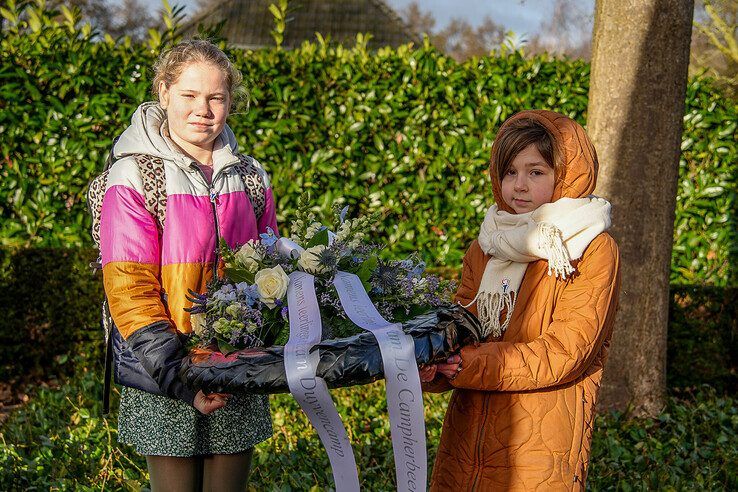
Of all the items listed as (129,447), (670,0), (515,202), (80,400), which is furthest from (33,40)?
(515,202)

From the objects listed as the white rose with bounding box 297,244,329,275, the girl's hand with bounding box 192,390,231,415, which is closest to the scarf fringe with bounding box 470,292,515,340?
the white rose with bounding box 297,244,329,275

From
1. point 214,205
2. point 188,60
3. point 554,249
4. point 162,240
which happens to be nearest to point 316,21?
point 188,60

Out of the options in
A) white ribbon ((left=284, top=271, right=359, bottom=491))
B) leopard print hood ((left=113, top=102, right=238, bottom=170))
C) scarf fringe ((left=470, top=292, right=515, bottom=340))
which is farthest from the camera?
leopard print hood ((left=113, top=102, right=238, bottom=170))

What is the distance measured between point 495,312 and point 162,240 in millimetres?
1002

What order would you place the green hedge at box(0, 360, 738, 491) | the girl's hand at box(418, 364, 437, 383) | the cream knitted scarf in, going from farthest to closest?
1. the green hedge at box(0, 360, 738, 491)
2. the cream knitted scarf
3. the girl's hand at box(418, 364, 437, 383)

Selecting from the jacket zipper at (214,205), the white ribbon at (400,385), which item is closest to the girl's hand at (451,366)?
the white ribbon at (400,385)

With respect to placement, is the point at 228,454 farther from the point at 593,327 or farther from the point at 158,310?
the point at 593,327

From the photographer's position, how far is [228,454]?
2598 mm

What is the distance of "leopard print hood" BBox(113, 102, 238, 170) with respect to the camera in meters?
2.48

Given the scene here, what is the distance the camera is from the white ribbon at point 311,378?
6.15 ft

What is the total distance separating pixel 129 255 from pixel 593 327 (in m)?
1.31

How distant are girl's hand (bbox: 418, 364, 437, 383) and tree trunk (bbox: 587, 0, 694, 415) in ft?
10.5

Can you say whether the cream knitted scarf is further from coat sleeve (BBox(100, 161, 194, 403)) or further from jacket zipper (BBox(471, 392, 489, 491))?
coat sleeve (BBox(100, 161, 194, 403))

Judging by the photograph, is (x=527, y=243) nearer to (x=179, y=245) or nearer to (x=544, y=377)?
(x=544, y=377)
